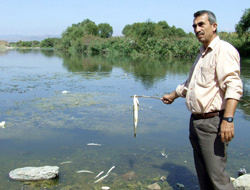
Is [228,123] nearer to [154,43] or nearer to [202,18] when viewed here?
[202,18]

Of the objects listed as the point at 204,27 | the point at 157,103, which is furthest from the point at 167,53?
the point at 204,27

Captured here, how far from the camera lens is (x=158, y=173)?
468 cm

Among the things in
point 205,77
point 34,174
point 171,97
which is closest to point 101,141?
point 34,174

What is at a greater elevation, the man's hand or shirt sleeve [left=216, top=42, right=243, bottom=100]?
shirt sleeve [left=216, top=42, right=243, bottom=100]

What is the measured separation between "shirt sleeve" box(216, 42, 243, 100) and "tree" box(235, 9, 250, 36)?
34.6 m

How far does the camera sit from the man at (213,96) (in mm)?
2768

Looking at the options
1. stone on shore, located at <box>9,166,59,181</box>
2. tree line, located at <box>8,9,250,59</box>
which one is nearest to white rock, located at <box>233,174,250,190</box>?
stone on shore, located at <box>9,166,59,181</box>

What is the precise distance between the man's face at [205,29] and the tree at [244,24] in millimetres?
34422

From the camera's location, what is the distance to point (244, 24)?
34.8m

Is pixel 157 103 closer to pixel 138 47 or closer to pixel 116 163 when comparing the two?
pixel 116 163

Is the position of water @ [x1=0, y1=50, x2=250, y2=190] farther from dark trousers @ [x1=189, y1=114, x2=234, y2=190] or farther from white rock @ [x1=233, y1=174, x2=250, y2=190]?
dark trousers @ [x1=189, y1=114, x2=234, y2=190]

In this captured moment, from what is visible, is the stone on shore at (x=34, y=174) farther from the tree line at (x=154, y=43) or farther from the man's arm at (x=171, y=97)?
the tree line at (x=154, y=43)

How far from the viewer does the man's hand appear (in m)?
2.74

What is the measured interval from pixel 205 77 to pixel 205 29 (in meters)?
0.49
